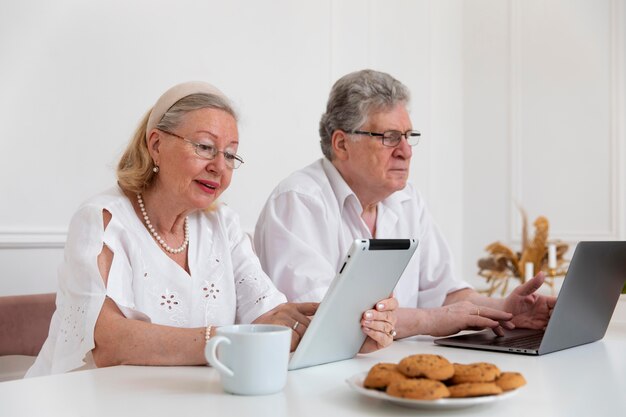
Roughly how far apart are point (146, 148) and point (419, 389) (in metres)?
1.09

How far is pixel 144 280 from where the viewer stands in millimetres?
1658

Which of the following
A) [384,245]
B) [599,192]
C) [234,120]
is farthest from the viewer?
[599,192]

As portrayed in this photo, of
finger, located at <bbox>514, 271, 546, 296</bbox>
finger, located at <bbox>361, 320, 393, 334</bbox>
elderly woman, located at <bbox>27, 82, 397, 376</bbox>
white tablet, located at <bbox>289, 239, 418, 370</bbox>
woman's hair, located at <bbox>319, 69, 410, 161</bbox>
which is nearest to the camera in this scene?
white tablet, located at <bbox>289, 239, 418, 370</bbox>

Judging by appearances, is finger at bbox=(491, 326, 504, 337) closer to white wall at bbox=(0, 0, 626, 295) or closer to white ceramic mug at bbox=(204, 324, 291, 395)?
white ceramic mug at bbox=(204, 324, 291, 395)

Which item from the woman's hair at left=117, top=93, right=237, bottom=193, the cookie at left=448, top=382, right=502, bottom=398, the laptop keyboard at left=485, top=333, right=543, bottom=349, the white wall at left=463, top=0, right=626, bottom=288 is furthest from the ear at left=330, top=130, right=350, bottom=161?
the white wall at left=463, top=0, right=626, bottom=288

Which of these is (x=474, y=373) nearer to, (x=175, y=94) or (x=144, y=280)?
(x=144, y=280)

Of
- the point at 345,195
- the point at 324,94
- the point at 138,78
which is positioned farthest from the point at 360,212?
the point at 324,94

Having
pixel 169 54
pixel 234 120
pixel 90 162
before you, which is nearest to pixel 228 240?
pixel 234 120

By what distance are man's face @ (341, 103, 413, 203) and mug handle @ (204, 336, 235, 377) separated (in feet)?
4.03

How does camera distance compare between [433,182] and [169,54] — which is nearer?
[169,54]

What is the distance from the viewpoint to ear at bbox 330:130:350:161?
2.28 meters

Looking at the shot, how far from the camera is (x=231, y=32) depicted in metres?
3.36

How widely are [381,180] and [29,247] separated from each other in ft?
3.98

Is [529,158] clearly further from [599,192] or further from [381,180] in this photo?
[381,180]
